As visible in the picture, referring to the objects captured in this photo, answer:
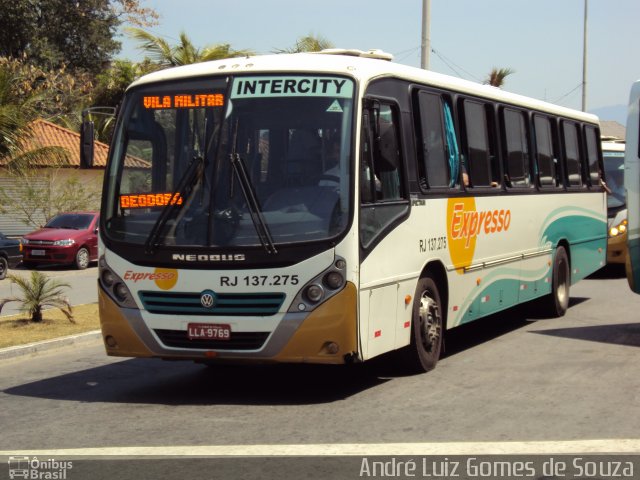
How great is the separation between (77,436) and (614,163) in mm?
18360

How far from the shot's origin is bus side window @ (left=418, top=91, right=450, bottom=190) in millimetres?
11141

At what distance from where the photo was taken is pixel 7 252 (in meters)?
28.4

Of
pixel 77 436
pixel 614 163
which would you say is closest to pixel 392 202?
pixel 77 436

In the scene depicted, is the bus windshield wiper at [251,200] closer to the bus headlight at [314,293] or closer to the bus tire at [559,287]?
the bus headlight at [314,293]

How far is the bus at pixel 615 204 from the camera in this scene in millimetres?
22406

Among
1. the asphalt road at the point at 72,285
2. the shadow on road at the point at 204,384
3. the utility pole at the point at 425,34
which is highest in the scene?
the utility pole at the point at 425,34

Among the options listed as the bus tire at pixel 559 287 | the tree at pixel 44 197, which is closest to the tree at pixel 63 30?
the tree at pixel 44 197

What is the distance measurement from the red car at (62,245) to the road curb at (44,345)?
16339 mm

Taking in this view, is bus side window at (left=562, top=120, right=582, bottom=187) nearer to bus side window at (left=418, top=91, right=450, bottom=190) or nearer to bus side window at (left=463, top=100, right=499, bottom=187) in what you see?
bus side window at (left=463, top=100, right=499, bottom=187)

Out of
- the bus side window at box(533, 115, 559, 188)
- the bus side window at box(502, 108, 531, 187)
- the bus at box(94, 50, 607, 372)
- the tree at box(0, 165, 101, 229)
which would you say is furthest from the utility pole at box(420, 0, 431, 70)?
the tree at box(0, 165, 101, 229)

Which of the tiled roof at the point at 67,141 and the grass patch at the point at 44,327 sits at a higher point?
the tiled roof at the point at 67,141

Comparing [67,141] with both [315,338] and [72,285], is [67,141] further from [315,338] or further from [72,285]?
[315,338]

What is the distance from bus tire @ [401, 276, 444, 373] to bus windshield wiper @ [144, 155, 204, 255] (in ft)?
8.07

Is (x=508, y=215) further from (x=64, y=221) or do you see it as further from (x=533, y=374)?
(x=64, y=221)
